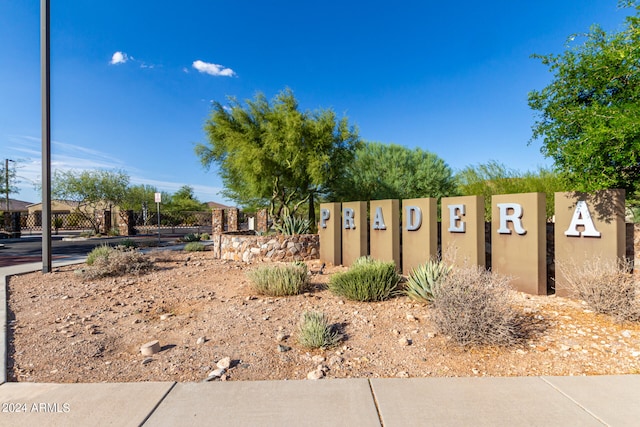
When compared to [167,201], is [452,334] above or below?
below

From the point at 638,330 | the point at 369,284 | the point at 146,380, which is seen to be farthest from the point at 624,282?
the point at 146,380

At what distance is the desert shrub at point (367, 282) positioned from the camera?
20.3 feet

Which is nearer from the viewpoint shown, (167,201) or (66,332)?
(66,332)

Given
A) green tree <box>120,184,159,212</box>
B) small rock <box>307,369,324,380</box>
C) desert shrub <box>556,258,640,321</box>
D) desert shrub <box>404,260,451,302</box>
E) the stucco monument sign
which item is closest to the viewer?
small rock <box>307,369,324,380</box>

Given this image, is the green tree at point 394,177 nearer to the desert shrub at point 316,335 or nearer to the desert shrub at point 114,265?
the desert shrub at point 114,265

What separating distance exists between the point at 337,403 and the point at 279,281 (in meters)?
3.78

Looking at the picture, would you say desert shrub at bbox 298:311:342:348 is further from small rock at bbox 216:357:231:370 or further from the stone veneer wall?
the stone veneer wall

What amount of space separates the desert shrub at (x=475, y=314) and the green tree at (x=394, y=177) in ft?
40.3

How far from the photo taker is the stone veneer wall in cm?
1194

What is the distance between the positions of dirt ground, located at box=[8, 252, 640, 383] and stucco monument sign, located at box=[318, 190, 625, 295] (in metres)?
0.82

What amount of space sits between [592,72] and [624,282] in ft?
17.8

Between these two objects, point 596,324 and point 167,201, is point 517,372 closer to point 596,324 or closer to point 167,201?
point 596,324

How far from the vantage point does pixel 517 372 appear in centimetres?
376

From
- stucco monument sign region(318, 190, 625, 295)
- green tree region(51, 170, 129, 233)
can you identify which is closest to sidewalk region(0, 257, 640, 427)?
stucco monument sign region(318, 190, 625, 295)
